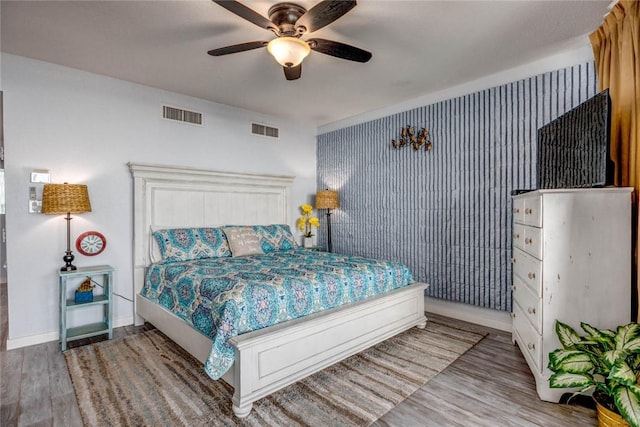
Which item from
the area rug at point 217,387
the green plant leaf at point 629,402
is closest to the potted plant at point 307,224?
the area rug at point 217,387

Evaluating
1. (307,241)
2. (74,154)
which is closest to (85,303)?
(74,154)

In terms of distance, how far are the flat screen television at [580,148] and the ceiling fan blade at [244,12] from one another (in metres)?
2.11

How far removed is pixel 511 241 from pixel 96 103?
4.50m

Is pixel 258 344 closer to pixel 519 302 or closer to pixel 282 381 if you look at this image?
pixel 282 381

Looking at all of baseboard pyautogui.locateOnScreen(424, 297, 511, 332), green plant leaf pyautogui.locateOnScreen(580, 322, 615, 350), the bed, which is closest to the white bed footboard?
the bed

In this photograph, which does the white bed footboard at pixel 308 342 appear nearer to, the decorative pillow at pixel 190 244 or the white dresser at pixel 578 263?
the white dresser at pixel 578 263

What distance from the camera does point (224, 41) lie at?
2.73 meters

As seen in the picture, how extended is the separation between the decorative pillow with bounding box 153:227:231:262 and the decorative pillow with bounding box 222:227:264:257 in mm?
78

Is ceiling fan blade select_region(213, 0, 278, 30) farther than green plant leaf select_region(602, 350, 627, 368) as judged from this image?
Yes

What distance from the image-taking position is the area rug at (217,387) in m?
1.94

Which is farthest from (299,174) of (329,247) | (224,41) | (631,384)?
(631,384)

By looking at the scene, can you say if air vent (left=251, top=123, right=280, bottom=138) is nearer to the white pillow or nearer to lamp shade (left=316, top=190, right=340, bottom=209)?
lamp shade (left=316, top=190, right=340, bottom=209)

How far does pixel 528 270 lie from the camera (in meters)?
2.36

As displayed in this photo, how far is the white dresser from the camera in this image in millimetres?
1959
